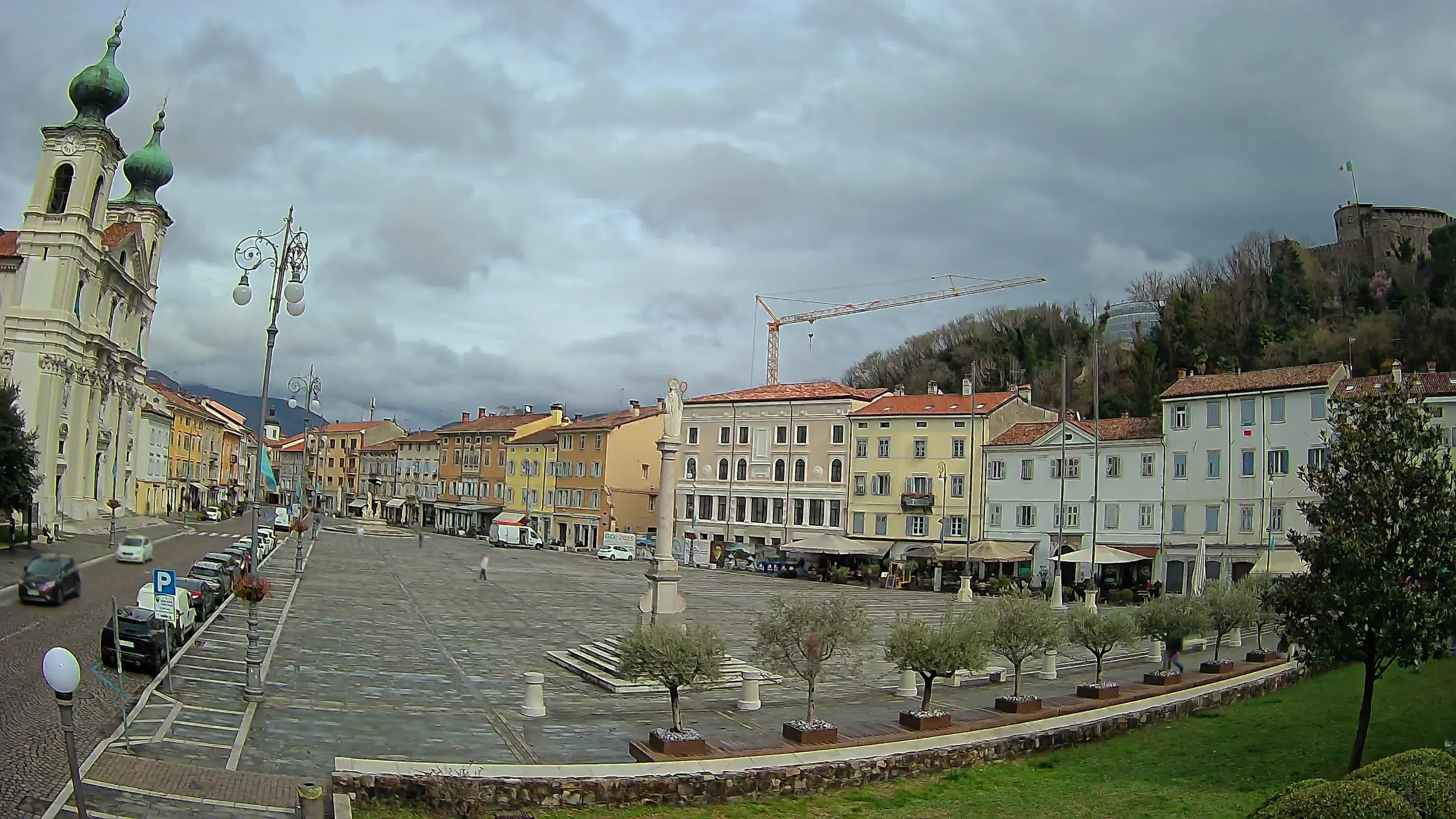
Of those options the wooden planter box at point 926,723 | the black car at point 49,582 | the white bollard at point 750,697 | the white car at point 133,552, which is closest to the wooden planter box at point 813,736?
the wooden planter box at point 926,723

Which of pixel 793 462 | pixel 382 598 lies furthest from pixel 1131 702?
pixel 793 462

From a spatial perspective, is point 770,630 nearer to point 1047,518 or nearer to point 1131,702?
point 1131,702

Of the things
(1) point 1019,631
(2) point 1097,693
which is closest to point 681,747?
(1) point 1019,631

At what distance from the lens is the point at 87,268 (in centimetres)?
6856

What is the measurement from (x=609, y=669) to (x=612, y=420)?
66.6 m

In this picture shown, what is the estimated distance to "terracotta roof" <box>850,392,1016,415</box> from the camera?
6538 centimetres

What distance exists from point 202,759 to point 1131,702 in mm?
17529

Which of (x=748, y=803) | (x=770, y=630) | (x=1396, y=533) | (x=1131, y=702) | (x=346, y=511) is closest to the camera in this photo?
(x=748, y=803)

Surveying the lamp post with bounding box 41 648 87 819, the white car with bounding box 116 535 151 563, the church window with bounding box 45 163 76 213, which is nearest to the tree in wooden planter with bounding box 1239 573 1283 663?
the lamp post with bounding box 41 648 87 819

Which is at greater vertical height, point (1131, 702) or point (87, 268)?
point (87, 268)

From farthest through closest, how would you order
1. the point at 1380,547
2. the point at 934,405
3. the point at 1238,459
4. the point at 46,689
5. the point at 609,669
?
1. the point at 934,405
2. the point at 1238,459
3. the point at 609,669
4. the point at 46,689
5. the point at 1380,547

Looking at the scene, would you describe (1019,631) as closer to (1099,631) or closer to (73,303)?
(1099,631)

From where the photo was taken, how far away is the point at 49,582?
30.4 metres

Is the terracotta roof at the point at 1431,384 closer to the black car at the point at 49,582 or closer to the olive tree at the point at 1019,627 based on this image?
the olive tree at the point at 1019,627
